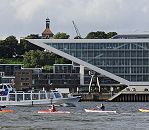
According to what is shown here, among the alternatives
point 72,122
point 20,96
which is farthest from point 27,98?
point 72,122

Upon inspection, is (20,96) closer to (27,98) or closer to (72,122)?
(27,98)

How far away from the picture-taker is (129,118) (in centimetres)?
10781

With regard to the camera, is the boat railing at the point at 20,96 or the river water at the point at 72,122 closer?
the river water at the point at 72,122

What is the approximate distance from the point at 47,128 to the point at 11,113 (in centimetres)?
3259

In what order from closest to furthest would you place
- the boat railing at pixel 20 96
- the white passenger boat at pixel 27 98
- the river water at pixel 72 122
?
the river water at pixel 72 122
the white passenger boat at pixel 27 98
the boat railing at pixel 20 96

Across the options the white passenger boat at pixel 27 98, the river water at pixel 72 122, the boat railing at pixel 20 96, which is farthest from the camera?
the boat railing at pixel 20 96

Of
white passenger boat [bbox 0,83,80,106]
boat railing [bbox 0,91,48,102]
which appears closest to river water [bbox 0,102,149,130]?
white passenger boat [bbox 0,83,80,106]

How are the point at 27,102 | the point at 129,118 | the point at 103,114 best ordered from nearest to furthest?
the point at 129,118 → the point at 103,114 → the point at 27,102

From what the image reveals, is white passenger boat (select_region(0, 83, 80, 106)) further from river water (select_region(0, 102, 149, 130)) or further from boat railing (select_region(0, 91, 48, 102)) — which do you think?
river water (select_region(0, 102, 149, 130))

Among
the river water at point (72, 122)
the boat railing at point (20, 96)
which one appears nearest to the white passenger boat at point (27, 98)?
the boat railing at point (20, 96)

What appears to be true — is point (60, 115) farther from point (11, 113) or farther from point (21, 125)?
point (21, 125)

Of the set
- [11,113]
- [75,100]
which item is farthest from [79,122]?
[75,100]

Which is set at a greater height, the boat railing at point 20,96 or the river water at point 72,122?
the boat railing at point 20,96

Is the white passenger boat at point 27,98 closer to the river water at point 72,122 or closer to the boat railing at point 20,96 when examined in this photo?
the boat railing at point 20,96
